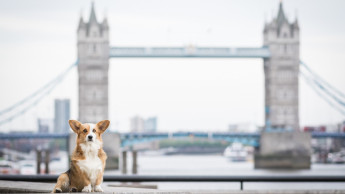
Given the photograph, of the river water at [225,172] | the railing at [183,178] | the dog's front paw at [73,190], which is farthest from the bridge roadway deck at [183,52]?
the dog's front paw at [73,190]

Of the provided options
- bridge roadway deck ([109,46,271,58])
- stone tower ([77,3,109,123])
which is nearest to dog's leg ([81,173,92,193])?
bridge roadway deck ([109,46,271,58])

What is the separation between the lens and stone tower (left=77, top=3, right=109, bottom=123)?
40.2 meters

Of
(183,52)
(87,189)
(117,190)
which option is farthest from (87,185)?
(183,52)

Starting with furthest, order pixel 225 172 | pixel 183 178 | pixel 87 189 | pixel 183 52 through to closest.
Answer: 1. pixel 183 52
2. pixel 225 172
3. pixel 183 178
4. pixel 87 189

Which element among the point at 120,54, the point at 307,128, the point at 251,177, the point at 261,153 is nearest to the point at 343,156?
the point at 307,128

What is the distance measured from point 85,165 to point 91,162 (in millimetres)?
30

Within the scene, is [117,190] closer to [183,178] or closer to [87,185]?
[87,185]

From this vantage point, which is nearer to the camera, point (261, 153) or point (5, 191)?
point (5, 191)

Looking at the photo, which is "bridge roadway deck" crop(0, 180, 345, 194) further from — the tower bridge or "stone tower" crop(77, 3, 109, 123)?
"stone tower" crop(77, 3, 109, 123)

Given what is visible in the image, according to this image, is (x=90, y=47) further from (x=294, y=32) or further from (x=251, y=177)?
(x=251, y=177)

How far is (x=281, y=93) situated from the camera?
136 feet

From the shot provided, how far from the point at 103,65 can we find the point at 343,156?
19.9 meters

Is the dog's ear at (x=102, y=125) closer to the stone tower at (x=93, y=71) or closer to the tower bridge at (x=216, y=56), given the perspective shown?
the tower bridge at (x=216, y=56)

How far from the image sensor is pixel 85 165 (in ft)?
8.83
